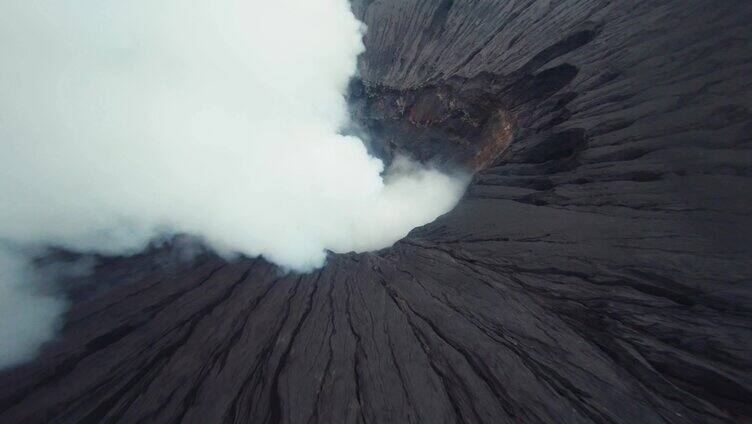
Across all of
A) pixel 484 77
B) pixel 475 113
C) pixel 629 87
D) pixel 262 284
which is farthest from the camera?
Result: pixel 475 113

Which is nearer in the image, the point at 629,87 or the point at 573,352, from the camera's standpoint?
the point at 573,352

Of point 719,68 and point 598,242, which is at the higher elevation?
point 719,68

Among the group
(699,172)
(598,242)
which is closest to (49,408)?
(598,242)

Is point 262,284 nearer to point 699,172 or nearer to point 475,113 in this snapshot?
point 699,172

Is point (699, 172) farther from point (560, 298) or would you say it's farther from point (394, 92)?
point (394, 92)

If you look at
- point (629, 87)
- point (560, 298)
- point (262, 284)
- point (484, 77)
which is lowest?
point (262, 284)

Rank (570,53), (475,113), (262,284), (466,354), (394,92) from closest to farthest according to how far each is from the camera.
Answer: (466,354) < (262,284) < (570,53) < (475,113) < (394,92)
